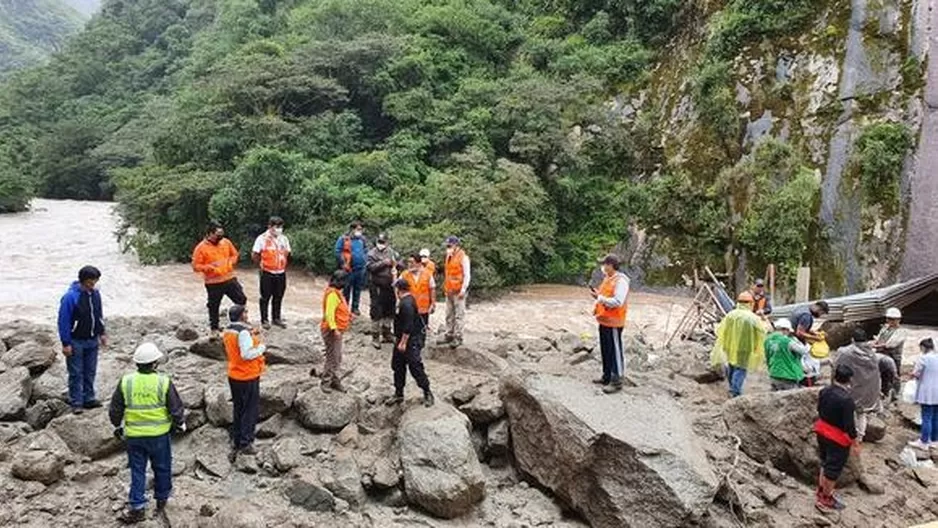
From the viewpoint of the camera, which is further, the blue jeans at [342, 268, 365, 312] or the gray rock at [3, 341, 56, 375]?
the blue jeans at [342, 268, 365, 312]

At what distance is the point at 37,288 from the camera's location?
1641 centimetres

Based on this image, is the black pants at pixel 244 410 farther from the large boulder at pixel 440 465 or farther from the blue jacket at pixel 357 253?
the blue jacket at pixel 357 253

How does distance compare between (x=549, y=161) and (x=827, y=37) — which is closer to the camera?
(x=827, y=37)

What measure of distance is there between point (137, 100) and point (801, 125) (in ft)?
133

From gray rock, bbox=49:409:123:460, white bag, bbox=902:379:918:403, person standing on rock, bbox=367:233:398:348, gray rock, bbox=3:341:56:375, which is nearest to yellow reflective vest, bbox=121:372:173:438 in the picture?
gray rock, bbox=49:409:123:460

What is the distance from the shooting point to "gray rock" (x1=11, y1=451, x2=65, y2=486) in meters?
6.54

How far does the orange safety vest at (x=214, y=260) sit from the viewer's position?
8.70 meters

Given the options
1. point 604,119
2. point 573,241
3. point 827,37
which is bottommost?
point 573,241

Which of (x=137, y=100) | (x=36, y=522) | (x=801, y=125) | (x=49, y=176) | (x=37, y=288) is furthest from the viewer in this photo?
(x=137, y=100)

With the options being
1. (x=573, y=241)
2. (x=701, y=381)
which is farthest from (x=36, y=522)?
(x=573, y=241)

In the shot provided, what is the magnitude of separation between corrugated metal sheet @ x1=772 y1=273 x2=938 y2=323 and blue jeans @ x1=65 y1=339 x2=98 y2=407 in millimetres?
10283

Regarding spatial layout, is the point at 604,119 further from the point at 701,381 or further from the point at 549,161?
the point at 701,381

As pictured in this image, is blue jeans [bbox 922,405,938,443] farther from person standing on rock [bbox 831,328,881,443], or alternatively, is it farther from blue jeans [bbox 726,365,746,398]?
blue jeans [bbox 726,365,746,398]

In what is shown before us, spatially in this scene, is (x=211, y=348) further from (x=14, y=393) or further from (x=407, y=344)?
(x=407, y=344)
